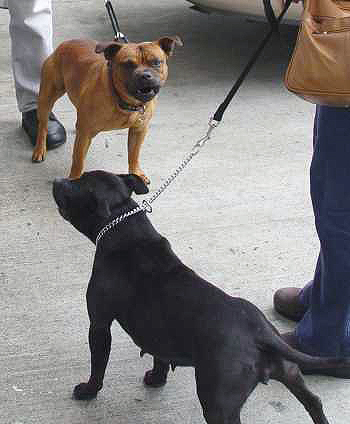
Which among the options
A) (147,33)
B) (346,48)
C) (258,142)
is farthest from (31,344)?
(147,33)

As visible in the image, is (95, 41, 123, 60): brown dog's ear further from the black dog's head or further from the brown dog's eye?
the black dog's head

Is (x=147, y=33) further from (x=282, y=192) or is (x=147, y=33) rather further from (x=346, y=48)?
(x=346, y=48)

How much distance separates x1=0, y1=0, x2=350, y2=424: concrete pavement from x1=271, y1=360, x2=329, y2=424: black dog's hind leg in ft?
1.18

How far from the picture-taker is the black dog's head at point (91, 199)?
112 inches

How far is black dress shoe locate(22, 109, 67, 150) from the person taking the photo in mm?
5094

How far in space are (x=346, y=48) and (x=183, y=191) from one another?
232 centimetres

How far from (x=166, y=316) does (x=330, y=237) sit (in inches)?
28.0

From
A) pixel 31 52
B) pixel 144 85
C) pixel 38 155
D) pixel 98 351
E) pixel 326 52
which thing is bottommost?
pixel 38 155

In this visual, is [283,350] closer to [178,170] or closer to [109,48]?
[178,170]

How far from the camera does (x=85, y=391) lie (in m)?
3.03

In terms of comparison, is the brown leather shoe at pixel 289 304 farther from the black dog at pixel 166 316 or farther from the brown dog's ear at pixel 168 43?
the brown dog's ear at pixel 168 43

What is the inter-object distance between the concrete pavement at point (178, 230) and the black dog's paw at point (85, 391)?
3 centimetres

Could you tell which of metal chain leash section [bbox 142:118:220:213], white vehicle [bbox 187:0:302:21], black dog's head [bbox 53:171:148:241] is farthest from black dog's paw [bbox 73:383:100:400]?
white vehicle [bbox 187:0:302:21]

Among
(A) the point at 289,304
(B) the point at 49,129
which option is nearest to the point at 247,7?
(B) the point at 49,129
